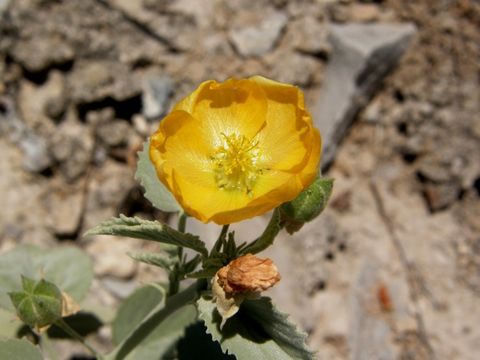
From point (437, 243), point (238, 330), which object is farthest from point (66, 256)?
point (437, 243)

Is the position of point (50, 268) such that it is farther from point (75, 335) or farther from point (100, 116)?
point (100, 116)

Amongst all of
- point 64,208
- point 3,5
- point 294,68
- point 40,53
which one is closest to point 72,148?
point 64,208

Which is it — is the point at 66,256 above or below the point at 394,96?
above

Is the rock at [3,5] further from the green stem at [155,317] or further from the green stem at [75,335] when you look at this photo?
the green stem at [155,317]

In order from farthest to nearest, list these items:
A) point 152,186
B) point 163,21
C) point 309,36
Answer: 1. point 309,36
2. point 163,21
3. point 152,186

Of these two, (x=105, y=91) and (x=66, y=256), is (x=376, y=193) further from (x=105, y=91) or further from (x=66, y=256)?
(x=66, y=256)

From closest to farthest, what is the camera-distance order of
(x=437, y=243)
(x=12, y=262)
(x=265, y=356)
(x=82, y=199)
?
(x=265, y=356) < (x=12, y=262) < (x=82, y=199) < (x=437, y=243)

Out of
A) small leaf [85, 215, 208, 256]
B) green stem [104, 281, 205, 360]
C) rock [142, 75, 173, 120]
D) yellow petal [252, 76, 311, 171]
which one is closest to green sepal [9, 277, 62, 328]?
green stem [104, 281, 205, 360]
